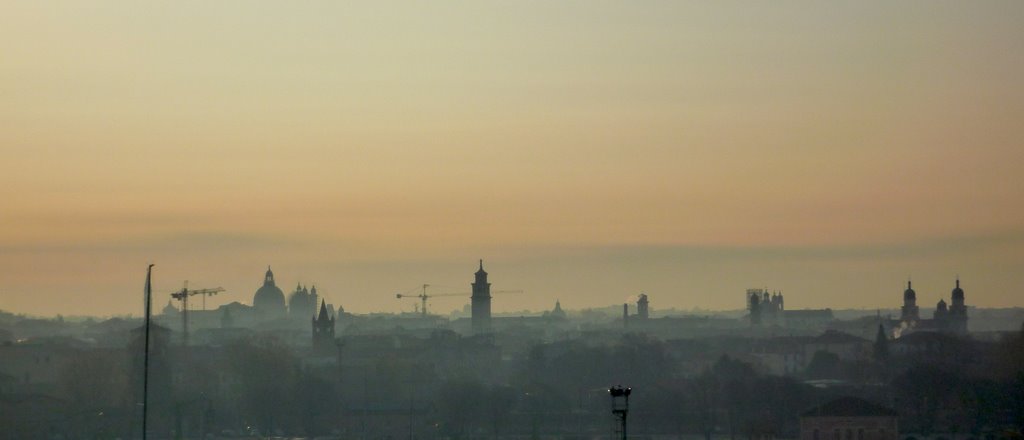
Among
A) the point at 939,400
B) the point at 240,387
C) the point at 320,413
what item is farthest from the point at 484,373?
the point at 939,400

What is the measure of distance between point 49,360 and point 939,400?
8096 centimetres

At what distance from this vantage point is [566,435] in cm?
12225

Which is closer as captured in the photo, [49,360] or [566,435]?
[566,435]

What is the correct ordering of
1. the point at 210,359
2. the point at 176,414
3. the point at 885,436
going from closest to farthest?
1. the point at 885,436
2. the point at 176,414
3. the point at 210,359

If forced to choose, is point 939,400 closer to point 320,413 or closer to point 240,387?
point 320,413

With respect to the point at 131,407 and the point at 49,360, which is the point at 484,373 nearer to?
the point at 49,360

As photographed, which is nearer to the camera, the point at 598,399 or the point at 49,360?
the point at 598,399

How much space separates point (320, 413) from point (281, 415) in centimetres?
219

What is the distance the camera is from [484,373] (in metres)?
187

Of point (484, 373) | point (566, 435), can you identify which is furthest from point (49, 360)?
point (566, 435)

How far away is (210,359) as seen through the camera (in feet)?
583

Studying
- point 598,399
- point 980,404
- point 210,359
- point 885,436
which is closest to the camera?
point 885,436

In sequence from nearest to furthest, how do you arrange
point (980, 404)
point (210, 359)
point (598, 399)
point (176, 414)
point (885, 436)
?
point (885, 436)
point (980, 404)
point (176, 414)
point (598, 399)
point (210, 359)

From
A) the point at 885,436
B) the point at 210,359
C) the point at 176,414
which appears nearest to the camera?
the point at 885,436
